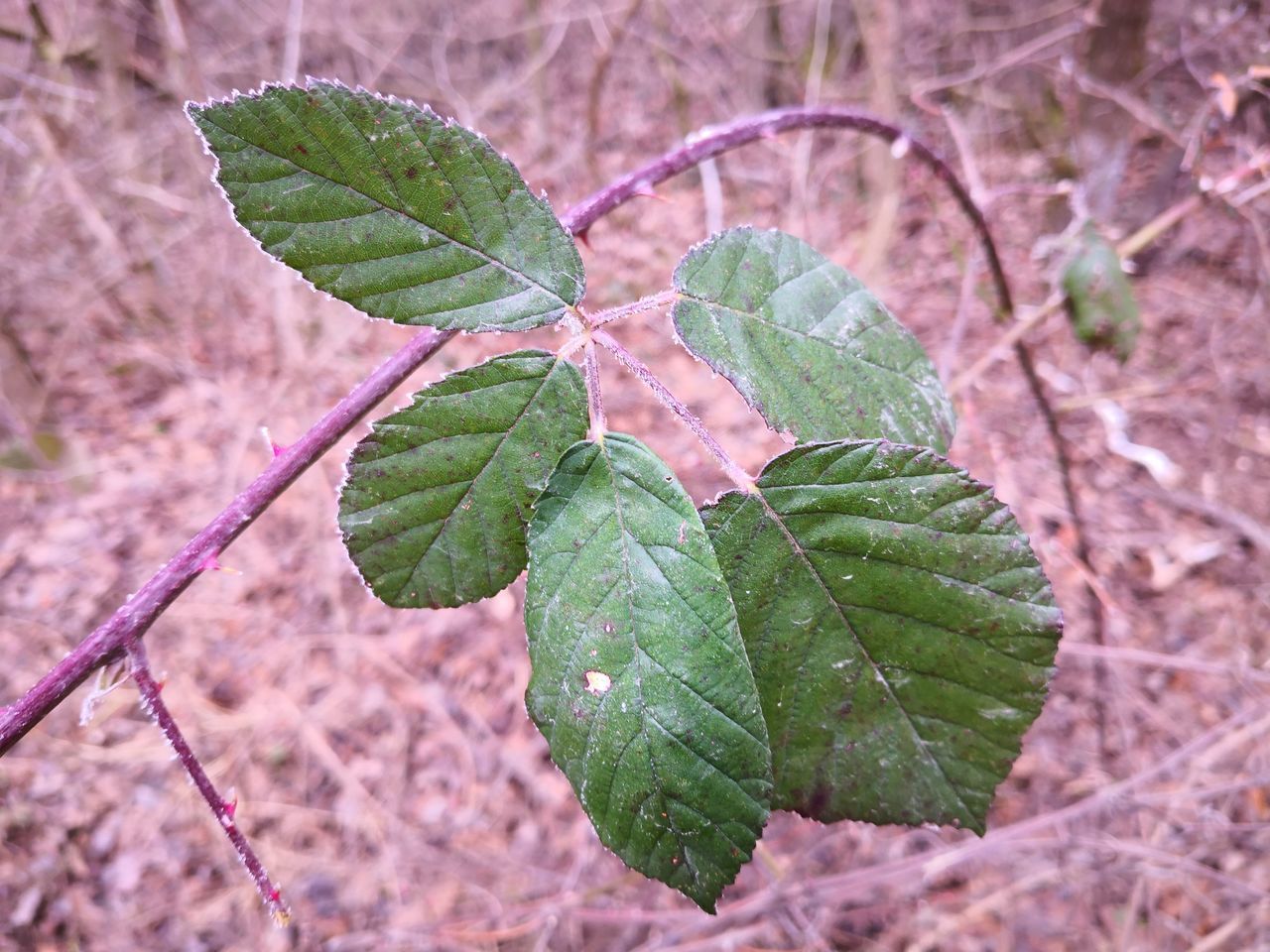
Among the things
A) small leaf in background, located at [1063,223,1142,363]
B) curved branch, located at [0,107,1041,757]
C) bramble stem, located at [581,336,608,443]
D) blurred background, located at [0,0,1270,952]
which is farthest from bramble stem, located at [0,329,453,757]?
small leaf in background, located at [1063,223,1142,363]

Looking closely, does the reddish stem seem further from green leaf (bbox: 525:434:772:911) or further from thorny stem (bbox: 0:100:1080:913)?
green leaf (bbox: 525:434:772:911)

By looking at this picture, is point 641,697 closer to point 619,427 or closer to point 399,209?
point 399,209

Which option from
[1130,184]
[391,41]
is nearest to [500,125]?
[391,41]

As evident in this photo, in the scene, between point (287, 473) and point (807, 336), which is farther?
point (807, 336)

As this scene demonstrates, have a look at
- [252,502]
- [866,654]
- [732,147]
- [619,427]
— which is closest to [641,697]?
[866,654]

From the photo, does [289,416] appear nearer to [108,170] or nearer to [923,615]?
[108,170]

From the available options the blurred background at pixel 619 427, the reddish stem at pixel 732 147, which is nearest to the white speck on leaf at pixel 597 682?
the reddish stem at pixel 732 147

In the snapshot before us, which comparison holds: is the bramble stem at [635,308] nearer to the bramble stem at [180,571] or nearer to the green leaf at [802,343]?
the green leaf at [802,343]
